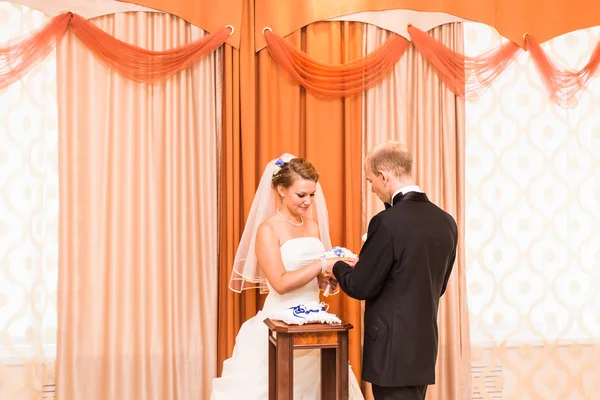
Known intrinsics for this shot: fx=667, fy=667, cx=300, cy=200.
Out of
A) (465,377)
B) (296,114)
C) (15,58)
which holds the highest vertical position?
(15,58)

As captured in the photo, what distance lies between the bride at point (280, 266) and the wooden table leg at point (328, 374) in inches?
4.4

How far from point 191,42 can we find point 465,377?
3.06m

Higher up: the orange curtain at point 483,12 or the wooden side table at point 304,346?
the orange curtain at point 483,12

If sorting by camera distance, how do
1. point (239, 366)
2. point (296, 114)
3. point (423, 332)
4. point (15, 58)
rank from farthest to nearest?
point (296, 114) → point (15, 58) → point (239, 366) → point (423, 332)

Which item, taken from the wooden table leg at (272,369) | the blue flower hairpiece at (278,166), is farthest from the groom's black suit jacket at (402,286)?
the blue flower hairpiece at (278,166)

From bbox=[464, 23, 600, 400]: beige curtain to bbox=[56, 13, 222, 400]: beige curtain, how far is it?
198cm

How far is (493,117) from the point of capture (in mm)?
5059

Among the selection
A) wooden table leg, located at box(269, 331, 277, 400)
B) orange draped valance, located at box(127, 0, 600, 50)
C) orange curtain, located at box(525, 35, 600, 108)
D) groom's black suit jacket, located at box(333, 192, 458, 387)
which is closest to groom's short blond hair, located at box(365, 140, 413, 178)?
groom's black suit jacket, located at box(333, 192, 458, 387)

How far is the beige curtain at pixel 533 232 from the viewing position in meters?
4.98

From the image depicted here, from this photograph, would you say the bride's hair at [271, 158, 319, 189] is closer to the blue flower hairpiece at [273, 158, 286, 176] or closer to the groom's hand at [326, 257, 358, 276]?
the blue flower hairpiece at [273, 158, 286, 176]

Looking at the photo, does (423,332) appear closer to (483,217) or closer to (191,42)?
(483,217)

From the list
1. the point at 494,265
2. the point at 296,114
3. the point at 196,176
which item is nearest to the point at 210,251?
the point at 196,176

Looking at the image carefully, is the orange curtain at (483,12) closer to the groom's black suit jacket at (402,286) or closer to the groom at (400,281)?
the groom at (400,281)

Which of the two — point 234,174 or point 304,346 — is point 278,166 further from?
point 304,346
